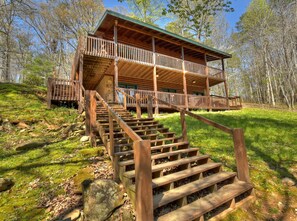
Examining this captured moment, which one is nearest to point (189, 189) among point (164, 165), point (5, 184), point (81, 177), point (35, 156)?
point (164, 165)

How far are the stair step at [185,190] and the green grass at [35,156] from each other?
167 cm

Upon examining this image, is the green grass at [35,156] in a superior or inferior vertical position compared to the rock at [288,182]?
superior

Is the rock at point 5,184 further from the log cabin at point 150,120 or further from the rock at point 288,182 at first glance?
the rock at point 288,182

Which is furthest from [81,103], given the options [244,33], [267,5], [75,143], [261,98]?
[261,98]

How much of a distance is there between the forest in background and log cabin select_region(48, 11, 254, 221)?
6550mm

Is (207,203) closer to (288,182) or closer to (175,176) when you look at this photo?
(175,176)

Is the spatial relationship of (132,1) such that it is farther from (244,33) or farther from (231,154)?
(231,154)

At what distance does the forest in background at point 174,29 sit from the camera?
1862 centimetres

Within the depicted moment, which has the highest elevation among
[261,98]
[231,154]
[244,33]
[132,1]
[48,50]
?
[132,1]

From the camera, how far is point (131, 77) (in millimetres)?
14547

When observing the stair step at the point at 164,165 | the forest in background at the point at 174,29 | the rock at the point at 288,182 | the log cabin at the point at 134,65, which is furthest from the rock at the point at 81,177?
the forest in background at the point at 174,29

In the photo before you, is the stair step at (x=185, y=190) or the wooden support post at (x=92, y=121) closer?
the stair step at (x=185, y=190)

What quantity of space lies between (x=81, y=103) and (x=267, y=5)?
23405 mm

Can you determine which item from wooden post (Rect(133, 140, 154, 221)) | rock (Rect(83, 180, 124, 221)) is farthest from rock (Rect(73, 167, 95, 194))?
wooden post (Rect(133, 140, 154, 221))
